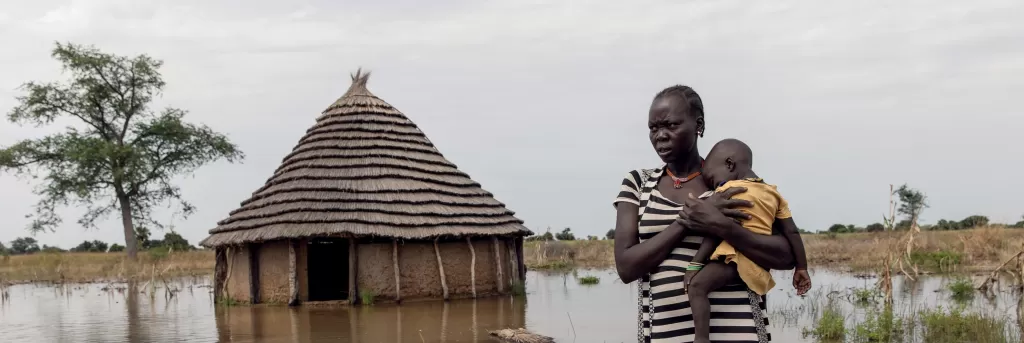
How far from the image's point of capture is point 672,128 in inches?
96.0

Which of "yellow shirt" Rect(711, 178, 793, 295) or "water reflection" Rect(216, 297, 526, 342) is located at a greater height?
"yellow shirt" Rect(711, 178, 793, 295)

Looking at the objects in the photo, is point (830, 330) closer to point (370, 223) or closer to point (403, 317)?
point (403, 317)

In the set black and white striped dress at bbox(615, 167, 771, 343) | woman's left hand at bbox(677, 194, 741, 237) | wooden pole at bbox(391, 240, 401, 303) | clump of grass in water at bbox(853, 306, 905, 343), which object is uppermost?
woman's left hand at bbox(677, 194, 741, 237)

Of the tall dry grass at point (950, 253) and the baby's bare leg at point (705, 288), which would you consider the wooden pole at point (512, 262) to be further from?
the baby's bare leg at point (705, 288)

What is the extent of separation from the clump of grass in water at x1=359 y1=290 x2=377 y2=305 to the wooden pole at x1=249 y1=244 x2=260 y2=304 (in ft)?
5.75

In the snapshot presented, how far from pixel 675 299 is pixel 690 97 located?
1.94 ft

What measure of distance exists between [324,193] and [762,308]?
10804 millimetres

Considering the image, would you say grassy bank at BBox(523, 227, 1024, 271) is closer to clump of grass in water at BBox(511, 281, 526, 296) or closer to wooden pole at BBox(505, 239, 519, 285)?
clump of grass in water at BBox(511, 281, 526, 296)

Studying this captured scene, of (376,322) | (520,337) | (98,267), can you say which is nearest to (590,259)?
(98,267)

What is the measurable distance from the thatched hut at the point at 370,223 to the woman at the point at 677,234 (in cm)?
972

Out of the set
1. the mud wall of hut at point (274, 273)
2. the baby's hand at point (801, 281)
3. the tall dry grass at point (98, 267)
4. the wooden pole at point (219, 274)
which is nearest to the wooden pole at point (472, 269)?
the mud wall of hut at point (274, 273)

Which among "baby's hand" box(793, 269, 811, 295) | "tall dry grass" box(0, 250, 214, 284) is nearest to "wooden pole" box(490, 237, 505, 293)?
"baby's hand" box(793, 269, 811, 295)

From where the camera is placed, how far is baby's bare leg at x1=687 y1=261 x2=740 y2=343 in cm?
228

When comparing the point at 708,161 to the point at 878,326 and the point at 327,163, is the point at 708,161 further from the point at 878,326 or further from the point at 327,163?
the point at 327,163
